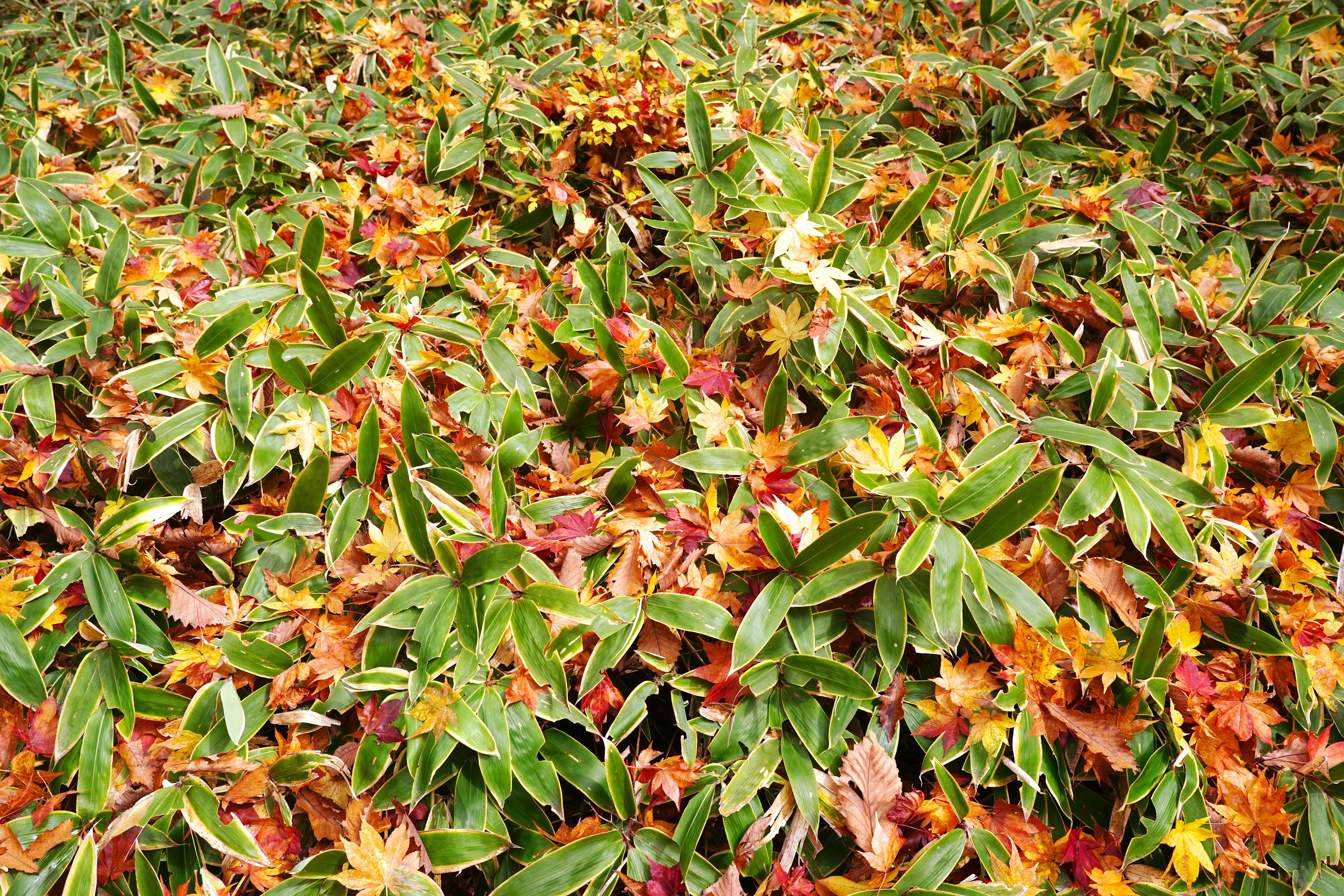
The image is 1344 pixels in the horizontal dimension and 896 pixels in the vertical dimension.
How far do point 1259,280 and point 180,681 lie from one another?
7.45 ft

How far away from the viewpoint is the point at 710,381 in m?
1.49

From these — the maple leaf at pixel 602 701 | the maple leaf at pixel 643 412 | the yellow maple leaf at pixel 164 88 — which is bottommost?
the maple leaf at pixel 602 701

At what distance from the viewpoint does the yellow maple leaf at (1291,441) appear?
4.73ft

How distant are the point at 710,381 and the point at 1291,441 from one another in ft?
3.51

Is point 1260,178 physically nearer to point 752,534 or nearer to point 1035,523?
point 1035,523

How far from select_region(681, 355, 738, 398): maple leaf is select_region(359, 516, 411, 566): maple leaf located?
0.57 meters

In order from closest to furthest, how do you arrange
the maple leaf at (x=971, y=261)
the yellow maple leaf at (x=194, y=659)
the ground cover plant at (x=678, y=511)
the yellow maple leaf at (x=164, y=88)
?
the ground cover plant at (x=678, y=511) < the yellow maple leaf at (x=194, y=659) < the maple leaf at (x=971, y=261) < the yellow maple leaf at (x=164, y=88)

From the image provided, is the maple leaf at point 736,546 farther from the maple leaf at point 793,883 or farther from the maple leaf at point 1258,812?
the maple leaf at point 1258,812

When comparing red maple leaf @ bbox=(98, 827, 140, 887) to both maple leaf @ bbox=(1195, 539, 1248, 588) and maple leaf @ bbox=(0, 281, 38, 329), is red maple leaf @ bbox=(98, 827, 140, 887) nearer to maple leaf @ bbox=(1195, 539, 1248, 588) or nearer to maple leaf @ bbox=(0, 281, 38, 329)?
maple leaf @ bbox=(0, 281, 38, 329)

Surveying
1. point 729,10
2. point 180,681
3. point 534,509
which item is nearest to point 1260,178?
point 729,10

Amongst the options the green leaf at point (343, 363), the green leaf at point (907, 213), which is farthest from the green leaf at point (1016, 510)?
the green leaf at point (343, 363)

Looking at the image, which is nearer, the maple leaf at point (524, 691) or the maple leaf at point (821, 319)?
the maple leaf at point (524, 691)

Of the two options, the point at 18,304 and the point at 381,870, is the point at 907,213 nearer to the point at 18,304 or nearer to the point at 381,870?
the point at 381,870

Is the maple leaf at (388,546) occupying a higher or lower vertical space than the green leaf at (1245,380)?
lower
